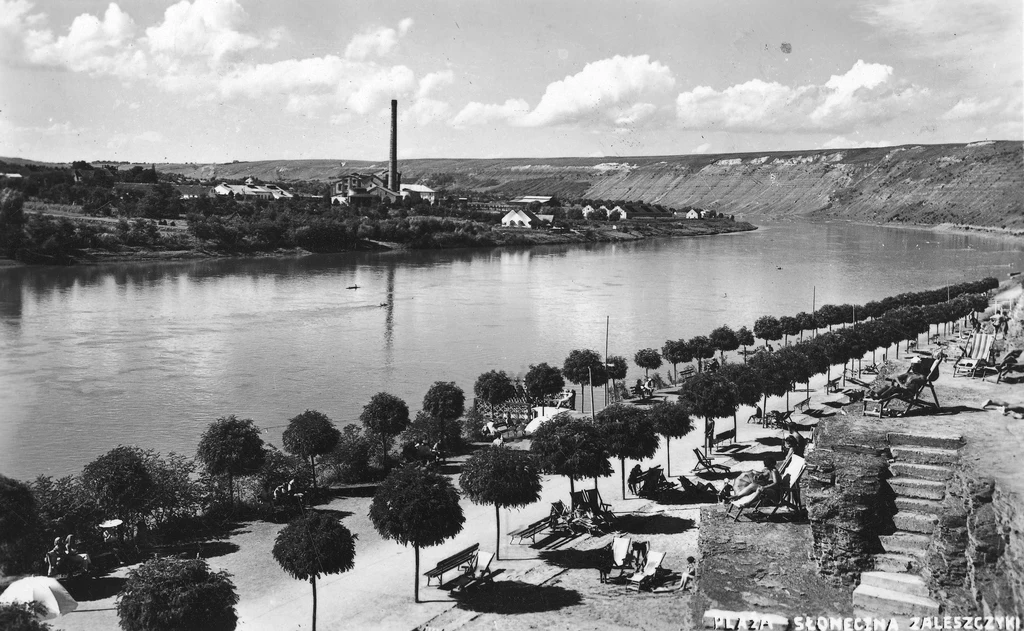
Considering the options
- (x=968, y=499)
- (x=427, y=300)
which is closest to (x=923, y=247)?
(x=427, y=300)

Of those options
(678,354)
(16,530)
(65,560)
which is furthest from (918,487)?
(678,354)

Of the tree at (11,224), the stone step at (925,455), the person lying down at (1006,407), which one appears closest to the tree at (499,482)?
the stone step at (925,455)

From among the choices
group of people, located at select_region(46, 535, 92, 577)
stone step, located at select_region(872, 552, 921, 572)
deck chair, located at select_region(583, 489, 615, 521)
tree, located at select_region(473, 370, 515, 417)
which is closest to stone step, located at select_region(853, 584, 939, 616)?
stone step, located at select_region(872, 552, 921, 572)

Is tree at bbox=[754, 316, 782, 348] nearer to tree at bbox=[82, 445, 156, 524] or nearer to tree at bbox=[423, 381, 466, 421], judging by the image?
tree at bbox=[423, 381, 466, 421]

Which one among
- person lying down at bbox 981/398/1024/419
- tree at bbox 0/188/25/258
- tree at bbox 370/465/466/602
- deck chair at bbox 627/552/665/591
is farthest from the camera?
tree at bbox 0/188/25/258

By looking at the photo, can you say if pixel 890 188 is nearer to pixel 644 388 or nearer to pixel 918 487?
pixel 644 388

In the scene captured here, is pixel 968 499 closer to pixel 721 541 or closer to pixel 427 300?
pixel 721 541

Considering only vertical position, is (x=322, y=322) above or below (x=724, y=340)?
Result: below
